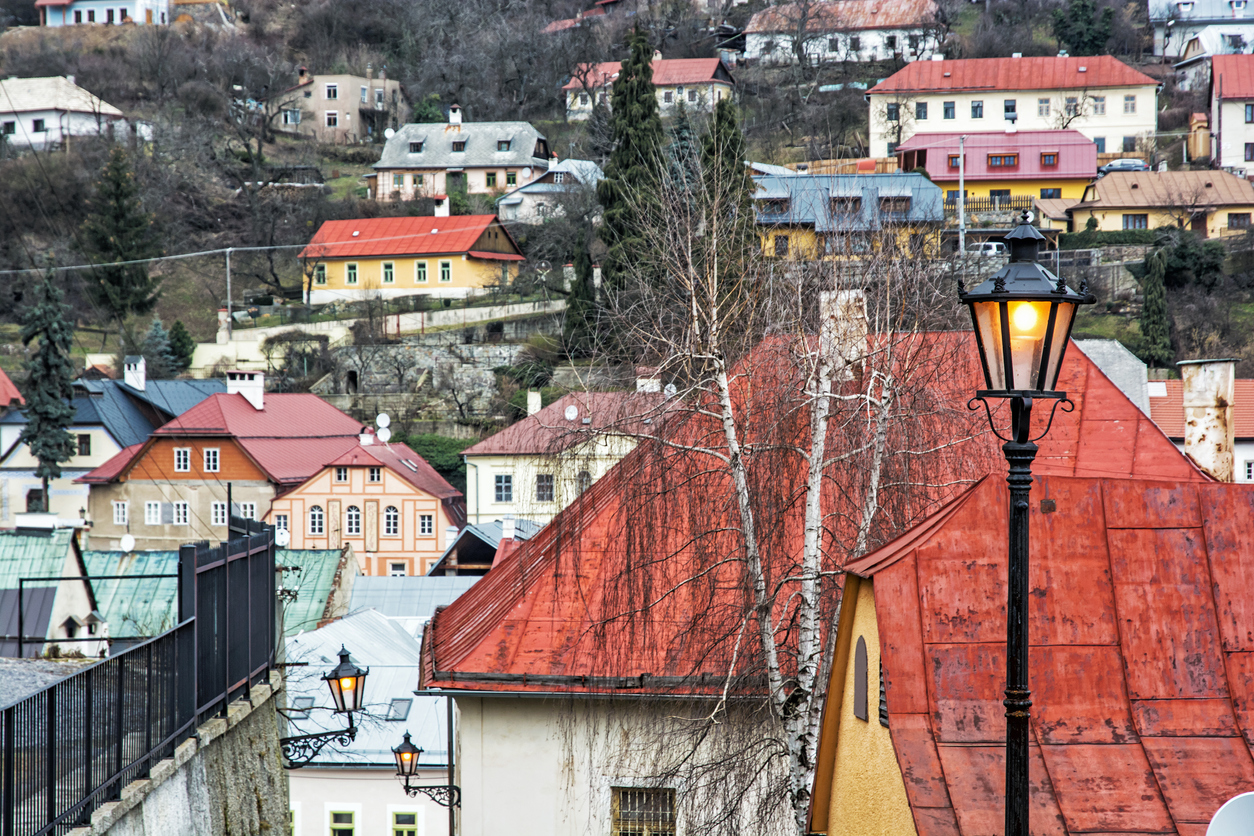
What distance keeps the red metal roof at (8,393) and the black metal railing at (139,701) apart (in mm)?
55962

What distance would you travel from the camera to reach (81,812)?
7047 mm

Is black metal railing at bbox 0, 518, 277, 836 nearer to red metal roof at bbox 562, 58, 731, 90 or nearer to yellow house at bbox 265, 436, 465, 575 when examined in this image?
yellow house at bbox 265, 436, 465, 575

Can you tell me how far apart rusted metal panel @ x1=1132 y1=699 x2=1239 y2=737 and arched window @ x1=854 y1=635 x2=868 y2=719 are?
153cm

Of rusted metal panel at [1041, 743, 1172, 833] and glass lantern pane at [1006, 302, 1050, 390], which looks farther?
rusted metal panel at [1041, 743, 1172, 833]

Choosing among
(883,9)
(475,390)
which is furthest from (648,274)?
(883,9)

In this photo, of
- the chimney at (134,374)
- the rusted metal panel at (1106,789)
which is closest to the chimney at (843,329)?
the rusted metal panel at (1106,789)

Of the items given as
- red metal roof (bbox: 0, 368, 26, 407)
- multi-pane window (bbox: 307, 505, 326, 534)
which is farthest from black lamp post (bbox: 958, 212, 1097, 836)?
red metal roof (bbox: 0, 368, 26, 407)

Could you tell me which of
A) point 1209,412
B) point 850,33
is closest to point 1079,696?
point 1209,412

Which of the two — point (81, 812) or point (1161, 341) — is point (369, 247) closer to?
point (1161, 341)

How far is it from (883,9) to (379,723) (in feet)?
299

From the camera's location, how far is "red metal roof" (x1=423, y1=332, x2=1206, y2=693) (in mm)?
10344

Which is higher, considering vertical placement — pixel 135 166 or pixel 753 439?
pixel 135 166

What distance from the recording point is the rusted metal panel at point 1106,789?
7.34 meters

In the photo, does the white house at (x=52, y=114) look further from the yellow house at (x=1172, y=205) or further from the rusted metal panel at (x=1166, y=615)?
the rusted metal panel at (x=1166, y=615)
